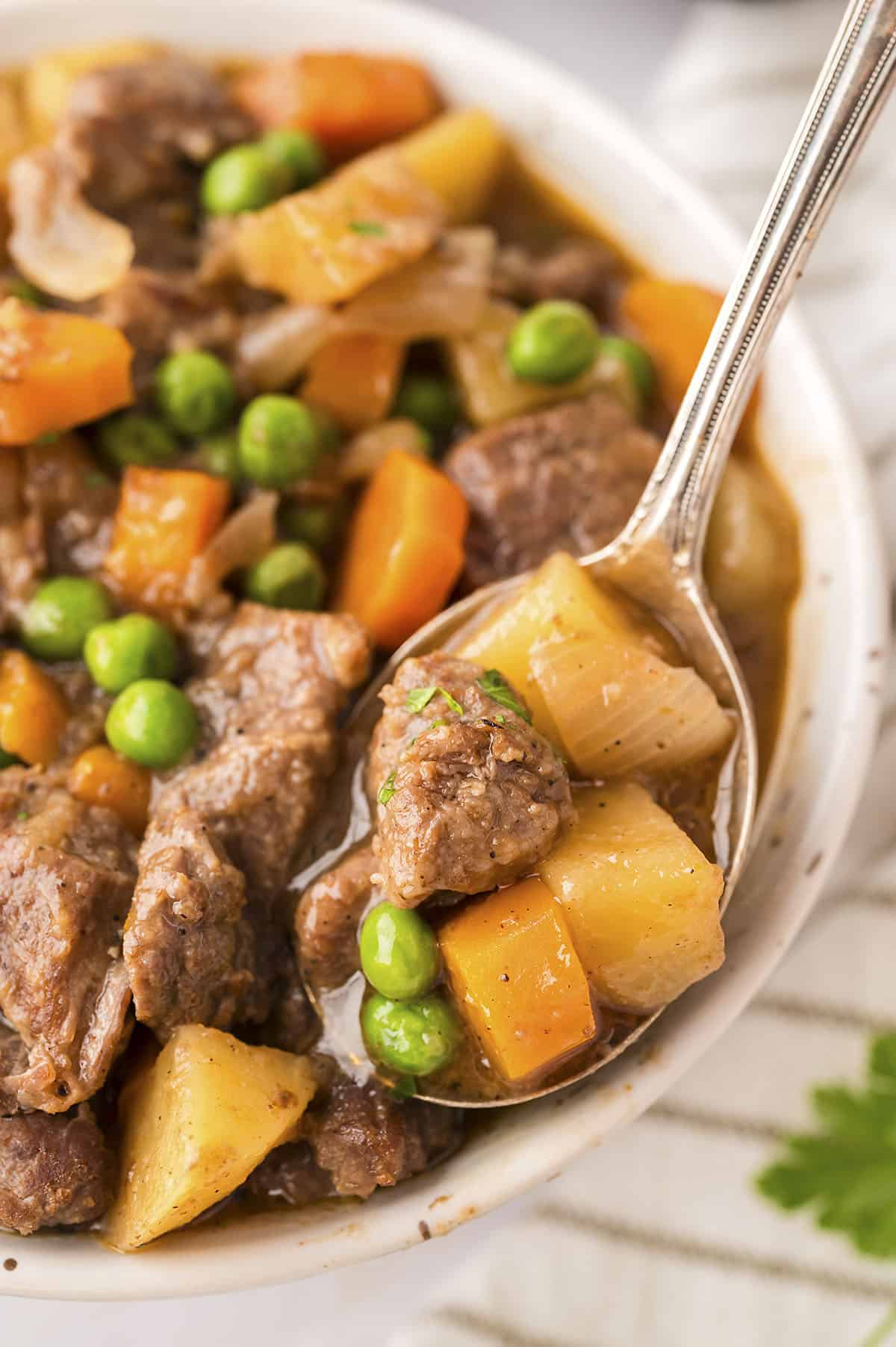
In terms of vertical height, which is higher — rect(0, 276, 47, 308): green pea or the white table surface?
rect(0, 276, 47, 308): green pea

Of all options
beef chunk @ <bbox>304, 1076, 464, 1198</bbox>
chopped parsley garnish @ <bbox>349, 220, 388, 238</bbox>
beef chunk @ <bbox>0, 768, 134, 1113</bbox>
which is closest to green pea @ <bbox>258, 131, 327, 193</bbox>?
chopped parsley garnish @ <bbox>349, 220, 388, 238</bbox>

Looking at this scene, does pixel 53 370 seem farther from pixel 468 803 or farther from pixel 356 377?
pixel 468 803

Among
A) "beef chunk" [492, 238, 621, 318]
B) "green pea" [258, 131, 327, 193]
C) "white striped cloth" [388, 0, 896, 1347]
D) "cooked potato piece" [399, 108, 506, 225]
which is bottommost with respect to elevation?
"white striped cloth" [388, 0, 896, 1347]

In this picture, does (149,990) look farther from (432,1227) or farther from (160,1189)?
(432,1227)

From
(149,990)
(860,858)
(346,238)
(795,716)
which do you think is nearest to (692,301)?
(346,238)

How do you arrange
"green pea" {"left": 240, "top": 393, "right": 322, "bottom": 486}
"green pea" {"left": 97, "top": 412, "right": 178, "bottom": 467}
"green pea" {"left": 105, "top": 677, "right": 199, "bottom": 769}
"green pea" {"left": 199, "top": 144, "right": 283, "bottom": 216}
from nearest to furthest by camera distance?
"green pea" {"left": 105, "top": 677, "right": 199, "bottom": 769} → "green pea" {"left": 240, "top": 393, "right": 322, "bottom": 486} → "green pea" {"left": 97, "top": 412, "right": 178, "bottom": 467} → "green pea" {"left": 199, "top": 144, "right": 283, "bottom": 216}

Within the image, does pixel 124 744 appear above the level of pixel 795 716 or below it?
below

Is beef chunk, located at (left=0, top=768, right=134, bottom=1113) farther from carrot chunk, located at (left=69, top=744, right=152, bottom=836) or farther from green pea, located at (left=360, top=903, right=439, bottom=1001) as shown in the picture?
green pea, located at (left=360, top=903, right=439, bottom=1001)

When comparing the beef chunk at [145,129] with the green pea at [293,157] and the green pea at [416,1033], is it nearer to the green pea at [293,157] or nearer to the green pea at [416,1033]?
the green pea at [293,157]
